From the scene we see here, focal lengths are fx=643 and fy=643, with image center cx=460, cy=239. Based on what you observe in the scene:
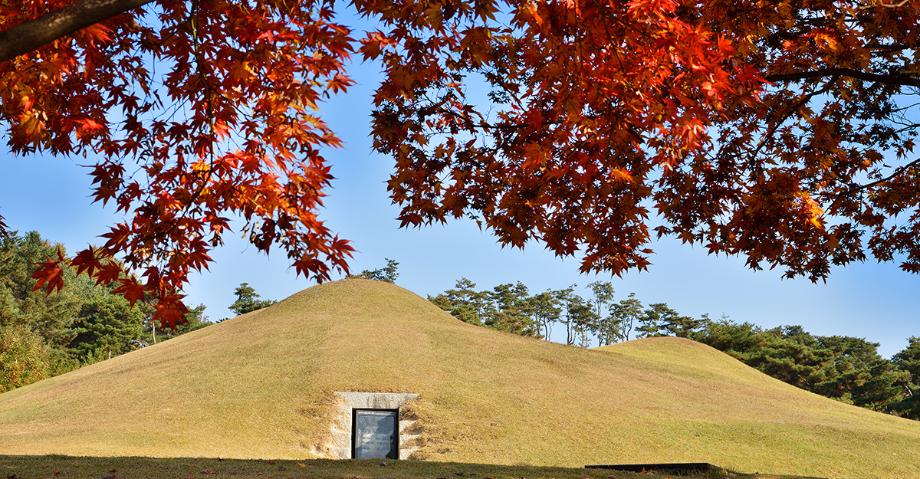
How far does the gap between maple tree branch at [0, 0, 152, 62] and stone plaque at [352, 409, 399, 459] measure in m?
16.4

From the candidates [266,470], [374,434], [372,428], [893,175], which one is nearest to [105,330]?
[372,428]

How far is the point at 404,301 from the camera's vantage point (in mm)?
35969

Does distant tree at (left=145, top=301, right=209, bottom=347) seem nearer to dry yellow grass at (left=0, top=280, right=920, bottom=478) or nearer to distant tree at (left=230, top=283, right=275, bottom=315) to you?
distant tree at (left=230, top=283, right=275, bottom=315)

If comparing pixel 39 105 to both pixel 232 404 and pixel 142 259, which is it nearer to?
pixel 142 259

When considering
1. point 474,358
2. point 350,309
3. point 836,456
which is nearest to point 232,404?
point 474,358

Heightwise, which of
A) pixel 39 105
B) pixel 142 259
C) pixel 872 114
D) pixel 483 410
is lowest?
pixel 483 410

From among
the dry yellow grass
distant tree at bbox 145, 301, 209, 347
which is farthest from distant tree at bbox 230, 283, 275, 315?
the dry yellow grass

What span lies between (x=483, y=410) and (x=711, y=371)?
18.4 metres

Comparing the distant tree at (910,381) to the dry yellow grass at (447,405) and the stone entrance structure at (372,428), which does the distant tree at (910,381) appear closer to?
the dry yellow grass at (447,405)

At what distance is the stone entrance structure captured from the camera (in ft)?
61.4

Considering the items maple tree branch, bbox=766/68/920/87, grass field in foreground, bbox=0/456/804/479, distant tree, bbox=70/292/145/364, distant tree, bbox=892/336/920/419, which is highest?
distant tree, bbox=70/292/145/364

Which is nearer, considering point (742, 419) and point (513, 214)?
point (513, 214)

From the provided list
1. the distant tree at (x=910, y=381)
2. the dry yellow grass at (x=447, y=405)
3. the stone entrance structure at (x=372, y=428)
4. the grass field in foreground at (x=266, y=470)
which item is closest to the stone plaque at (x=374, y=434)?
the stone entrance structure at (x=372, y=428)

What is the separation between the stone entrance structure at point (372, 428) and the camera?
1870 centimetres
